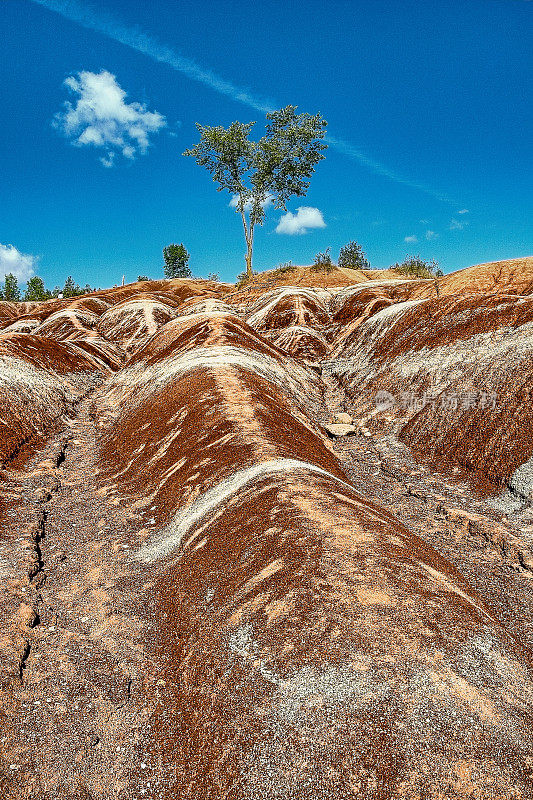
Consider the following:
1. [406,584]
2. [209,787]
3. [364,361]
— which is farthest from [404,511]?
[364,361]

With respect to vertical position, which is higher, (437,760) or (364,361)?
(364,361)

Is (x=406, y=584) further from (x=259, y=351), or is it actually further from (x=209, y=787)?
(x=259, y=351)

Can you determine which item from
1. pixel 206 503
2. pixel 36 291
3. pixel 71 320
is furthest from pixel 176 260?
pixel 206 503

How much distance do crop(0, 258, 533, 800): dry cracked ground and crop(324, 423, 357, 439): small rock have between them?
195mm

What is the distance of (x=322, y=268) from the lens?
66250 mm

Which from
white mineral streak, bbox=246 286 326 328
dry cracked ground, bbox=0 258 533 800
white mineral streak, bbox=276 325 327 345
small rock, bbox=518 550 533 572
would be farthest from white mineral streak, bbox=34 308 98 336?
small rock, bbox=518 550 533 572

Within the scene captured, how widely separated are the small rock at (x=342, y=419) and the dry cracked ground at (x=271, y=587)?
0.18 m

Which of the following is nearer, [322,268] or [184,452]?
[184,452]

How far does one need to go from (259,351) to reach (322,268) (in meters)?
44.1

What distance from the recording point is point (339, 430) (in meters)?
21.5

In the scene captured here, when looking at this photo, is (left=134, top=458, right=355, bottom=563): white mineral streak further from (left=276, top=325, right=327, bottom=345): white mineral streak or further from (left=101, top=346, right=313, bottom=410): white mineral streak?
(left=276, top=325, right=327, bottom=345): white mineral streak

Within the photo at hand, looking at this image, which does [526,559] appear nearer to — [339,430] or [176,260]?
[339,430]

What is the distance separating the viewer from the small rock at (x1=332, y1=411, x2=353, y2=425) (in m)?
23.0

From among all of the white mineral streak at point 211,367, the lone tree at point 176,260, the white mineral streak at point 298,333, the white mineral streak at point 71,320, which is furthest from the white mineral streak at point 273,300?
the lone tree at point 176,260
